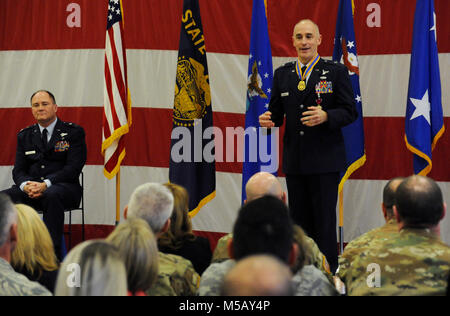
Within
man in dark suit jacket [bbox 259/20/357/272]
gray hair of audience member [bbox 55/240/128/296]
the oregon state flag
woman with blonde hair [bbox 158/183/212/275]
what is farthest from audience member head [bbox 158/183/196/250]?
the oregon state flag

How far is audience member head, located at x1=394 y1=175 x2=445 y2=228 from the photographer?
2141mm

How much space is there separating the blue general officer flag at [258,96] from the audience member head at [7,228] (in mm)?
2516

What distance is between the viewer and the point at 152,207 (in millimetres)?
2324

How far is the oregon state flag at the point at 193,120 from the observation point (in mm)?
4547

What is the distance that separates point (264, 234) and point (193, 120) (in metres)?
2.90

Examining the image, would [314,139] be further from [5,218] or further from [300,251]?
[5,218]

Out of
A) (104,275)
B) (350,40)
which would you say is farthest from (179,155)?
(104,275)

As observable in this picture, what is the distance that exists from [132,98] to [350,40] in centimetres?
181

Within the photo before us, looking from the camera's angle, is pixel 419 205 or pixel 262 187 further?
pixel 262 187

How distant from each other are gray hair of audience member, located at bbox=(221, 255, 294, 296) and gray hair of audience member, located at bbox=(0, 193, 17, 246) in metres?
1.03

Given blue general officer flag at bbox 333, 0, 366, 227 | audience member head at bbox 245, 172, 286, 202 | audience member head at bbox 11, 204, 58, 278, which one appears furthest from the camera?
blue general officer flag at bbox 333, 0, 366, 227

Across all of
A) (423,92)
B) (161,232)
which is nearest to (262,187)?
(161,232)

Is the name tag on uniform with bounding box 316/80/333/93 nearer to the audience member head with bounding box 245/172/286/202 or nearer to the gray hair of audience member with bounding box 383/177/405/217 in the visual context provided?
the audience member head with bounding box 245/172/286/202

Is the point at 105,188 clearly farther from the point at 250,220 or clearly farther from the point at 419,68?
the point at 250,220
